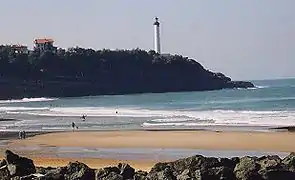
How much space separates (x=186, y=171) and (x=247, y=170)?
1.30 meters

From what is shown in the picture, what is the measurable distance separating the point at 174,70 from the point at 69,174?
12494cm

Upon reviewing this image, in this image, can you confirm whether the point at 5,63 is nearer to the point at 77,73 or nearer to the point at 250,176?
the point at 77,73

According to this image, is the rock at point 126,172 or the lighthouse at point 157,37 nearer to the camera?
the rock at point 126,172

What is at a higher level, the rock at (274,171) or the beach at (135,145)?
the rock at (274,171)

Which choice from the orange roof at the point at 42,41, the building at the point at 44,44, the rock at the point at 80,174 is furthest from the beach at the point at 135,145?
the orange roof at the point at 42,41

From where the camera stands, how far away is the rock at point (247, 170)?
13.1 meters

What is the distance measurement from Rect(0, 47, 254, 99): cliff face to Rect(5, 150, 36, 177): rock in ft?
323

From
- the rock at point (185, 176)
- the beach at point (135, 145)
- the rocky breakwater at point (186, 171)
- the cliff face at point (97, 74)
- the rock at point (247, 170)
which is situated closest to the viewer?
the rock at point (185, 176)

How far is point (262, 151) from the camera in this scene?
23.0 m

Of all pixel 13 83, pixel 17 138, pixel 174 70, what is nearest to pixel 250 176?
pixel 17 138

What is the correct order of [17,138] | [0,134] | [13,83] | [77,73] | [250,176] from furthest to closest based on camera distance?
1. [77,73]
2. [13,83]
3. [0,134]
4. [17,138]
5. [250,176]

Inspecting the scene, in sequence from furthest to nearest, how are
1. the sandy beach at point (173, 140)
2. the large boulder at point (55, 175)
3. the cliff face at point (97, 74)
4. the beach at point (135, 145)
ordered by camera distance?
1. the cliff face at point (97, 74)
2. the sandy beach at point (173, 140)
3. the beach at point (135, 145)
4. the large boulder at point (55, 175)

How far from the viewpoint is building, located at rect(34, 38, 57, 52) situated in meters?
139

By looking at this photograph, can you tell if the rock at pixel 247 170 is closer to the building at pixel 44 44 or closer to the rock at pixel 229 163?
the rock at pixel 229 163
